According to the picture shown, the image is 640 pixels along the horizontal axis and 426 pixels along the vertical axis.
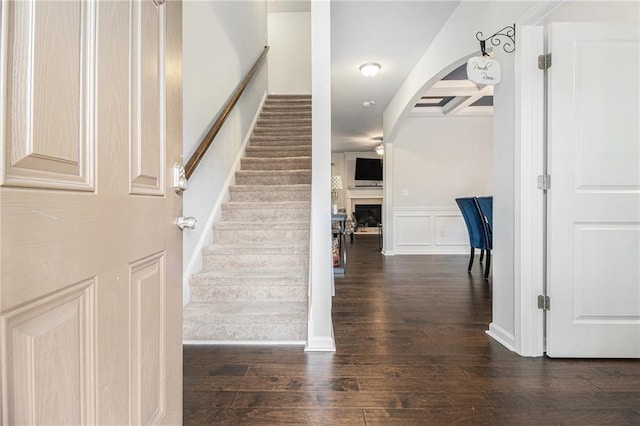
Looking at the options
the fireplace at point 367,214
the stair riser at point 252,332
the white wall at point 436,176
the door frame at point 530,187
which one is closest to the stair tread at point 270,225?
the stair riser at point 252,332

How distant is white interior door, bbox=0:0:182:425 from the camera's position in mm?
460

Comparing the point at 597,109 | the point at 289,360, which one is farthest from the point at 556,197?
the point at 289,360

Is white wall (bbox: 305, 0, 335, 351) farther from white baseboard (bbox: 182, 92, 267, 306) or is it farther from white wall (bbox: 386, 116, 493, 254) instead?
white wall (bbox: 386, 116, 493, 254)

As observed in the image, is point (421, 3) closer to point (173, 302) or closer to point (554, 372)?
point (554, 372)

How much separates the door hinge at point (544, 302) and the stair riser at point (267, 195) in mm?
2095

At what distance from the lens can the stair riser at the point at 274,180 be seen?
348 cm

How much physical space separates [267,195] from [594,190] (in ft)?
8.34

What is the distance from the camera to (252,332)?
2.04 meters

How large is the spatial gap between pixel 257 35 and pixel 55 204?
4.82 m

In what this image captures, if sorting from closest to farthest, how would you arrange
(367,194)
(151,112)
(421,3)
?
(151,112) → (421,3) → (367,194)

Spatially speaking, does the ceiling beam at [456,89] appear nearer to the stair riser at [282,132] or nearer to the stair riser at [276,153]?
the stair riser at [282,132]

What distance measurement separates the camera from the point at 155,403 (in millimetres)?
860

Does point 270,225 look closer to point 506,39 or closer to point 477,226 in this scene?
point 506,39

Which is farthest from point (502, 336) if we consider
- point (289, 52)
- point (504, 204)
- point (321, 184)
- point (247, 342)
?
point (289, 52)
